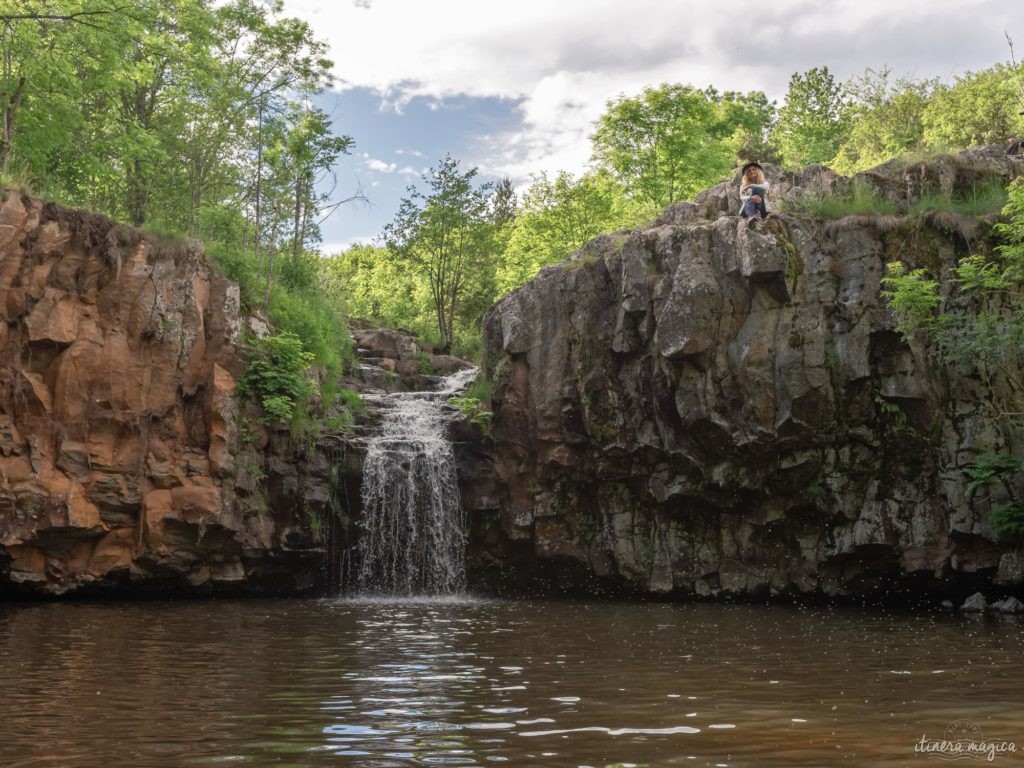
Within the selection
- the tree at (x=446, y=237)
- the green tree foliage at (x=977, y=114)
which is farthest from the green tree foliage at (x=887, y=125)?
the tree at (x=446, y=237)

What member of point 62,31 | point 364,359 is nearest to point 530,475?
point 364,359

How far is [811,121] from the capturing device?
5031cm

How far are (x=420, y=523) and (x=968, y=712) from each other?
1536cm

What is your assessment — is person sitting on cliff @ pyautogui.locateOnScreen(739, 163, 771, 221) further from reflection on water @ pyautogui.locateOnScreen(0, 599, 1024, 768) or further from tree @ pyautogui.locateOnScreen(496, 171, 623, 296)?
tree @ pyautogui.locateOnScreen(496, 171, 623, 296)

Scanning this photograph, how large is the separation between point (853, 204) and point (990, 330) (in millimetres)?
4259

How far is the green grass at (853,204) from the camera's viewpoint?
18281 millimetres

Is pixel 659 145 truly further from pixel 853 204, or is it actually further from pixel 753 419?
pixel 753 419

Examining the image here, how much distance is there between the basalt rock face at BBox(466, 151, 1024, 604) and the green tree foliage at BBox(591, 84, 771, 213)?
10.4 metres

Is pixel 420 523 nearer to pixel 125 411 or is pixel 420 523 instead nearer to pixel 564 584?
pixel 564 584

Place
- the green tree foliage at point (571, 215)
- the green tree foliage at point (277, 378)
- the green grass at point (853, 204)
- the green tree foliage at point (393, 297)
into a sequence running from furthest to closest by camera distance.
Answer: the green tree foliage at point (393, 297) → the green tree foliage at point (571, 215) → the green tree foliage at point (277, 378) → the green grass at point (853, 204)

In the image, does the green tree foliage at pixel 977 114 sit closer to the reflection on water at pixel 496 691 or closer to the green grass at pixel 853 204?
the green grass at pixel 853 204

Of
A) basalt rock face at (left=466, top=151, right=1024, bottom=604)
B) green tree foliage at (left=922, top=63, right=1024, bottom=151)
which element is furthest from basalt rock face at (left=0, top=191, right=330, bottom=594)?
green tree foliage at (left=922, top=63, right=1024, bottom=151)

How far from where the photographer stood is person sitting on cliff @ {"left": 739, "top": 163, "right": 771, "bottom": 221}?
1812 centimetres

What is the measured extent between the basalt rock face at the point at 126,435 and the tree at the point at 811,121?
119 ft
